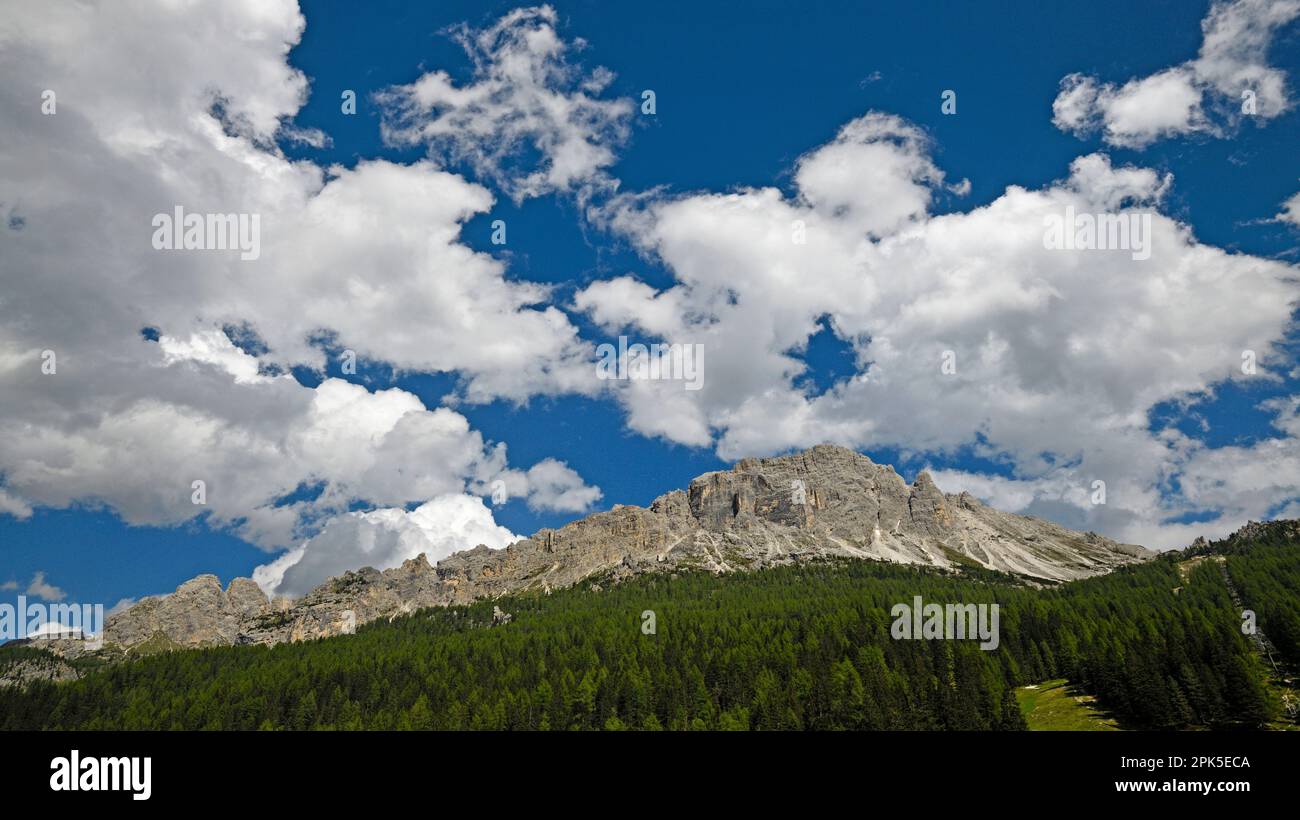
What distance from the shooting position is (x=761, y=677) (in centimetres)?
Result: 12962

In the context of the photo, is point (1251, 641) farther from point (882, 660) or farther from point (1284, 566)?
point (1284, 566)

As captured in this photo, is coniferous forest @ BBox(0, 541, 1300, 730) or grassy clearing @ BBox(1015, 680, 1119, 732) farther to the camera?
coniferous forest @ BBox(0, 541, 1300, 730)

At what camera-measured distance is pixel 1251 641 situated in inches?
4998

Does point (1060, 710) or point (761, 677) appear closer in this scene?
point (1060, 710)

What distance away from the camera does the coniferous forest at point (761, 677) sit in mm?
109812

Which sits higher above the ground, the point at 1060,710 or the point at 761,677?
the point at 761,677

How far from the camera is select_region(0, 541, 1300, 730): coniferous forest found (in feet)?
360

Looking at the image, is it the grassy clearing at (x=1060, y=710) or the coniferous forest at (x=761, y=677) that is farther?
the coniferous forest at (x=761, y=677)
